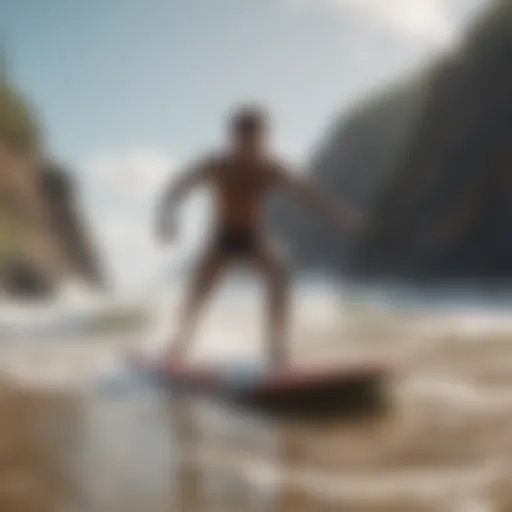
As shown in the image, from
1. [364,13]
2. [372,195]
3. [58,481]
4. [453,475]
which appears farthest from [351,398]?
[364,13]

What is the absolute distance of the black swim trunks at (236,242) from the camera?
104 centimetres

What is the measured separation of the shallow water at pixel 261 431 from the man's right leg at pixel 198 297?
0.02 metres

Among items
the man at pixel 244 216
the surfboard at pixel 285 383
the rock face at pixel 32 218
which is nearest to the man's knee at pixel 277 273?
the man at pixel 244 216

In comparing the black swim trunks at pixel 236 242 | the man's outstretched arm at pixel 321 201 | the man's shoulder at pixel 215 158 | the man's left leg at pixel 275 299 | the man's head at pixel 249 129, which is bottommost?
the man's left leg at pixel 275 299

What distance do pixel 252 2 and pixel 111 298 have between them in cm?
41

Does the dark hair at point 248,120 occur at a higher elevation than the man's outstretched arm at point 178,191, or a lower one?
higher

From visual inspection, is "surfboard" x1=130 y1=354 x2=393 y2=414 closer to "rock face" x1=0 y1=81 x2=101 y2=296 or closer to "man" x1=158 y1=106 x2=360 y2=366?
"man" x1=158 y1=106 x2=360 y2=366

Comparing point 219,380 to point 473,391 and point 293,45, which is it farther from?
point 293,45

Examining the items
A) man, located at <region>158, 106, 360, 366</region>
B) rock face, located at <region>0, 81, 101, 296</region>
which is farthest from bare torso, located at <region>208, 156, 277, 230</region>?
rock face, located at <region>0, 81, 101, 296</region>

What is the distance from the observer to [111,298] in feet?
3.51

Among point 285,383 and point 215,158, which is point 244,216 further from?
point 285,383

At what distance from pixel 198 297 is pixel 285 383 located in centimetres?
15

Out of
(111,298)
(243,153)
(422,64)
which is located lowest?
(111,298)

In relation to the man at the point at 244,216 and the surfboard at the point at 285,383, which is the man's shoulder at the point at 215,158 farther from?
the surfboard at the point at 285,383
